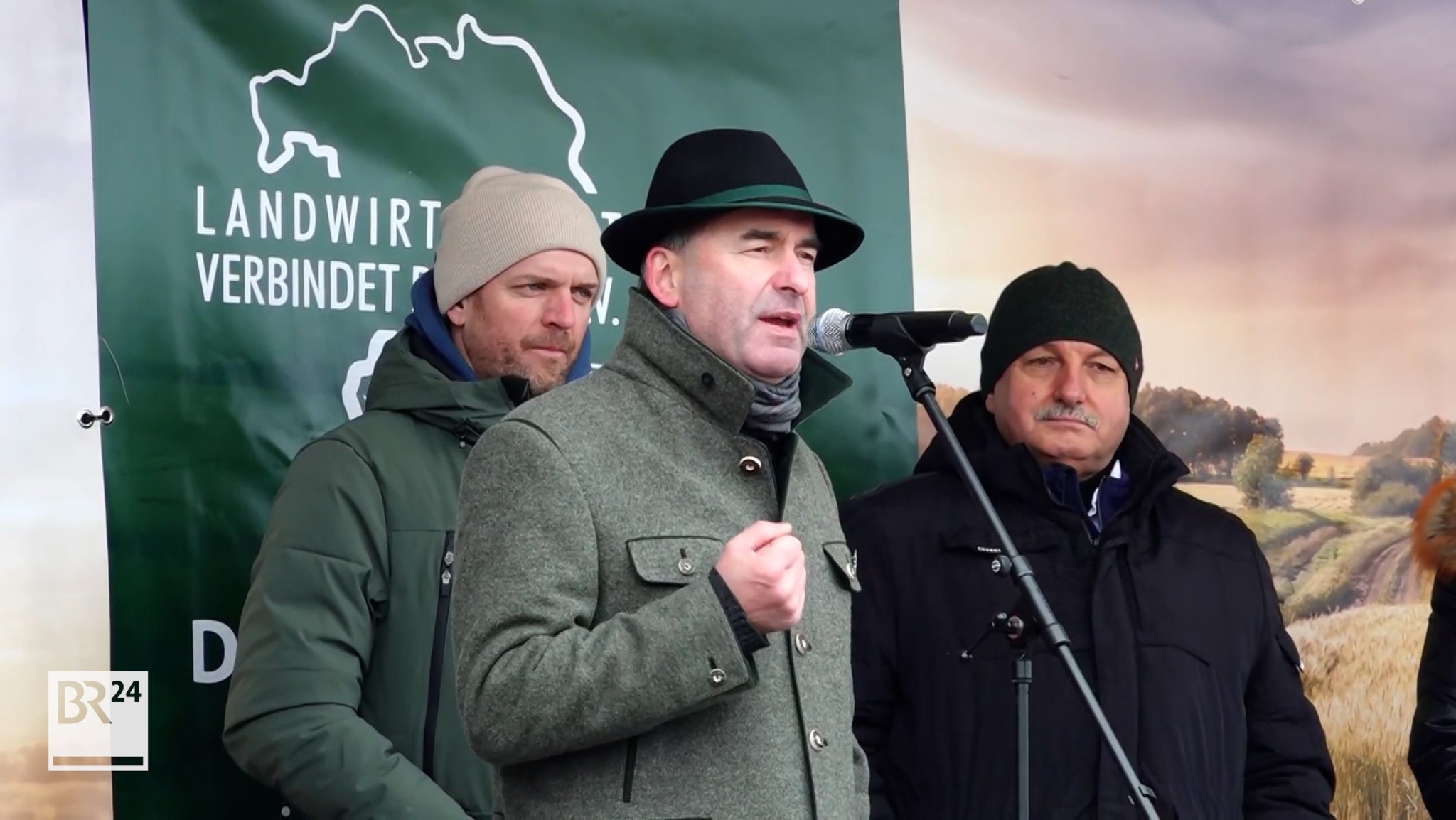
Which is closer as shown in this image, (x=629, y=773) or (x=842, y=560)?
(x=629, y=773)

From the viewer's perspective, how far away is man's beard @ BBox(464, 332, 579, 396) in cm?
323

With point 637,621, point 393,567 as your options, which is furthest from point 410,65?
point 637,621

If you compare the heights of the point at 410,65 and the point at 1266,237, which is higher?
the point at 410,65

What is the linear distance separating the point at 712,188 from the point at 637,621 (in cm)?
59

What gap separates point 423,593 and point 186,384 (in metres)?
0.67

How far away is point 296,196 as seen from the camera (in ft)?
10.9

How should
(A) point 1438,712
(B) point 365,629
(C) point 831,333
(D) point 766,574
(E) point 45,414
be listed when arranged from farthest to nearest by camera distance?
1. (A) point 1438,712
2. (E) point 45,414
3. (B) point 365,629
4. (C) point 831,333
5. (D) point 766,574

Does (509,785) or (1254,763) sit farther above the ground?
(509,785)

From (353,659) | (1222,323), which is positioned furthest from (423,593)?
(1222,323)

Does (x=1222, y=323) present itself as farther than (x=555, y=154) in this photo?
Yes

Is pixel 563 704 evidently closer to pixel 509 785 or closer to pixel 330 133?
pixel 509 785

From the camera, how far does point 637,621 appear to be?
195 cm

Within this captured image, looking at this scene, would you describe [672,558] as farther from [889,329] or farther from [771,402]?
[889,329]

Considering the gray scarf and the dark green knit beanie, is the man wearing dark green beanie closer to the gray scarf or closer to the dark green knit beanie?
the dark green knit beanie
